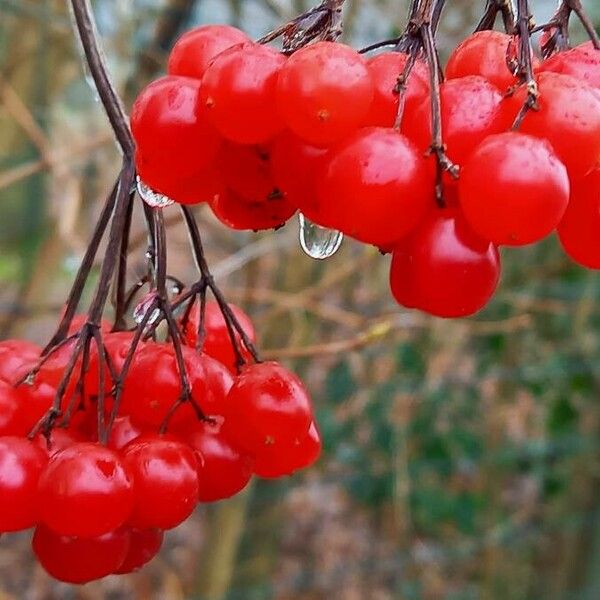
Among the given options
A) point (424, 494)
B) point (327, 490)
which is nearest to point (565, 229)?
point (424, 494)

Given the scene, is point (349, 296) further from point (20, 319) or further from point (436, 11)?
point (436, 11)

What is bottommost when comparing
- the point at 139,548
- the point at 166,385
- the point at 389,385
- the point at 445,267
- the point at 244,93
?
the point at 389,385

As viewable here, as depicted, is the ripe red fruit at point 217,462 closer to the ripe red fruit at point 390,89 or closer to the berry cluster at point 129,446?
the berry cluster at point 129,446

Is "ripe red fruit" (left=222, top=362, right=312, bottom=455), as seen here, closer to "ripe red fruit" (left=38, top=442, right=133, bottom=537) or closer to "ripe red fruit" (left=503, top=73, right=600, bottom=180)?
"ripe red fruit" (left=38, top=442, right=133, bottom=537)

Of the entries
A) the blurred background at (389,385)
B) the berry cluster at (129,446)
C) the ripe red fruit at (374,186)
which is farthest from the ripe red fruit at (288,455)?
the blurred background at (389,385)

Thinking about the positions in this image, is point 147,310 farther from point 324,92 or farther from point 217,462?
point 324,92

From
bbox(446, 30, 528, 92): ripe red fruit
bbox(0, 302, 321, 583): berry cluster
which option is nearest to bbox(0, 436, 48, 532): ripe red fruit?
bbox(0, 302, 321, 583): berry cluster

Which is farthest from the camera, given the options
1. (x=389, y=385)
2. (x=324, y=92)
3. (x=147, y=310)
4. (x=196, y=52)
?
(x=389, y=385)

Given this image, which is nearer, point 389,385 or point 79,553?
point 79,553

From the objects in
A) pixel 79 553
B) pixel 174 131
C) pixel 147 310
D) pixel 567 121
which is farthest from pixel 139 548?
pixel 567 121
